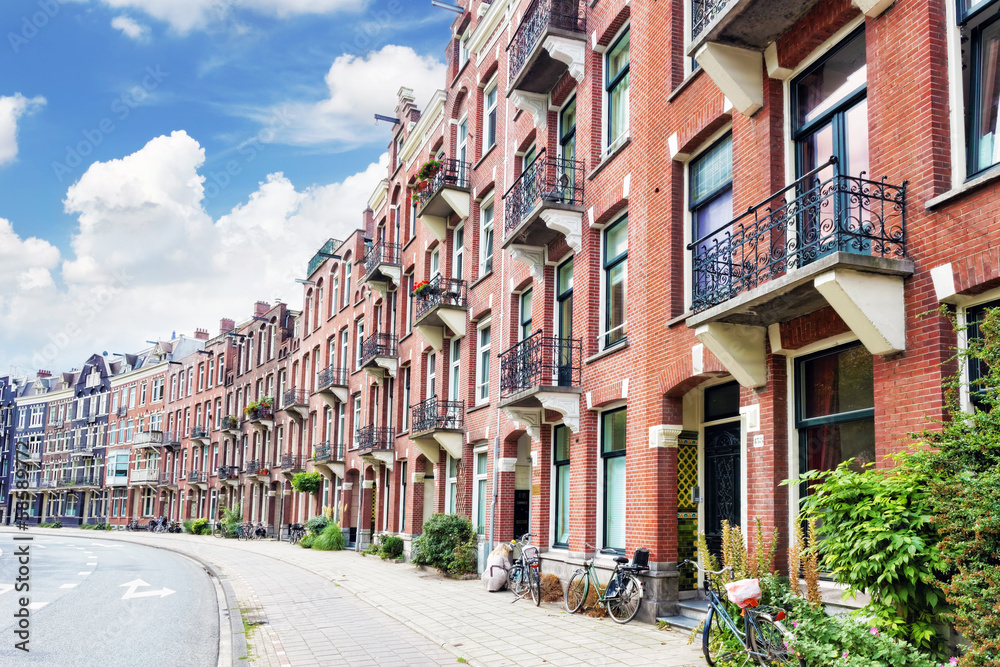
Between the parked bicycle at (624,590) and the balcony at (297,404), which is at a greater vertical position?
the balcony at (297,404)

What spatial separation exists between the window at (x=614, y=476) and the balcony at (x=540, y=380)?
74 cm

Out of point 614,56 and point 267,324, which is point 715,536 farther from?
point 267,324

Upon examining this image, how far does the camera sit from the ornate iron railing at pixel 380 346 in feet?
96.2

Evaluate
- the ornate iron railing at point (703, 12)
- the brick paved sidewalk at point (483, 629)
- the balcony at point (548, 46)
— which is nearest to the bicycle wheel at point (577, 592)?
the brick paved sidewalk at point (483, 629)

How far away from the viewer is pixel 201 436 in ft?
186

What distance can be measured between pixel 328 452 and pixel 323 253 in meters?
11.0

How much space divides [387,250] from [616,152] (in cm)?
1768

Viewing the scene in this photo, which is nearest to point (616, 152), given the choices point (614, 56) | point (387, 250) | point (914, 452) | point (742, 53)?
point (614, 56)

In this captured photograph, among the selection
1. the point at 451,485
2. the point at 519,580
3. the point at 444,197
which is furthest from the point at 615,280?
the point at 451,485

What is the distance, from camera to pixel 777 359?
32.7 ft

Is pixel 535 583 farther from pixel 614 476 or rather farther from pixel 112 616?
pixel 112 616

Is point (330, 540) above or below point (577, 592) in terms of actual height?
below

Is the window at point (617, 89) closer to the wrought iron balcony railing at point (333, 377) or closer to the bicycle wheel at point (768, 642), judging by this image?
the bicycle wheel at point (768, 642)

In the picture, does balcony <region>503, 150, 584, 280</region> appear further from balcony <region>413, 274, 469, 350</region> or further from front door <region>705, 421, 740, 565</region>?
front door <region>705, 421, 740, 565</region>
